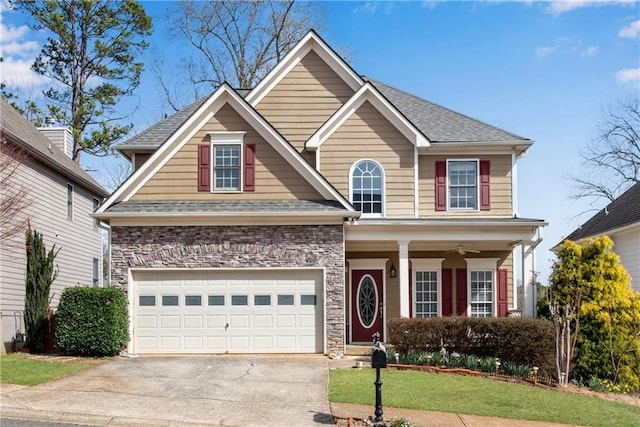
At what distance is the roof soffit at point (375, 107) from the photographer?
19.7m

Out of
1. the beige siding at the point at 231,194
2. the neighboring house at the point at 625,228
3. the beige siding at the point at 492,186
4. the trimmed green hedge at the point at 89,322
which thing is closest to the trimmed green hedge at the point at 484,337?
the beige siding at the point at 231,194

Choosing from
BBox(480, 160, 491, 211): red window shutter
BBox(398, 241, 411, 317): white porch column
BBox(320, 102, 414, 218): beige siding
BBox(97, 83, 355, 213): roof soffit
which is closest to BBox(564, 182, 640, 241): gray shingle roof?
BBox(480, 160, 491, 211): red window shutter

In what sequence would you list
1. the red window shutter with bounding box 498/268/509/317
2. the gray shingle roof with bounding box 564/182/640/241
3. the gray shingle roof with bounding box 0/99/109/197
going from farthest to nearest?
the gray shingle roof with bounding box 564/182/640/241, the red window shutter with bounding box 498/268/509/317, the gray shingle roof with bounding box 0/99/109/197

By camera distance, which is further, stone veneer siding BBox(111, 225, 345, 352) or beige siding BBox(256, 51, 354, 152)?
beige siding BBox(256, 51, 354, 152)

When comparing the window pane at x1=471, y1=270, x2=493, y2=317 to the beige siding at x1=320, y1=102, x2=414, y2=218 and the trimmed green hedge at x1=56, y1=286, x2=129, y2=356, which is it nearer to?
the beige siding at x1=320, y1=102, x2=414, y2=218

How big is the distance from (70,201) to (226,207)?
976 centimetres

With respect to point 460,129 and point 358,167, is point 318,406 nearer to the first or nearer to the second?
point 358,167

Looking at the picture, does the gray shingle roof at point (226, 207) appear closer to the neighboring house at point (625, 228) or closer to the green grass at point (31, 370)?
the green grass at point (31, 370)

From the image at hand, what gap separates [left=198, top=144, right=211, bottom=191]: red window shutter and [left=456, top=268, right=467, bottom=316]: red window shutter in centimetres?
816

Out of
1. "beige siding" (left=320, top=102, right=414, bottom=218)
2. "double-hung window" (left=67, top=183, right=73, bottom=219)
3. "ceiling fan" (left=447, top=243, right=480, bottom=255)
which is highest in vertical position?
"beige siding" (left=320, top=102, right=414, bottom=218)

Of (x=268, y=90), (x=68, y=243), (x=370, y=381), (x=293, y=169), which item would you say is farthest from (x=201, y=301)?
(x=68, y=243)

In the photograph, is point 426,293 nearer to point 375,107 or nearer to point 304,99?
point 375,107

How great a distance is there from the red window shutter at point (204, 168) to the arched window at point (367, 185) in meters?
4.37

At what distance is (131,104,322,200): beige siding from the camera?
17641 millimetres
